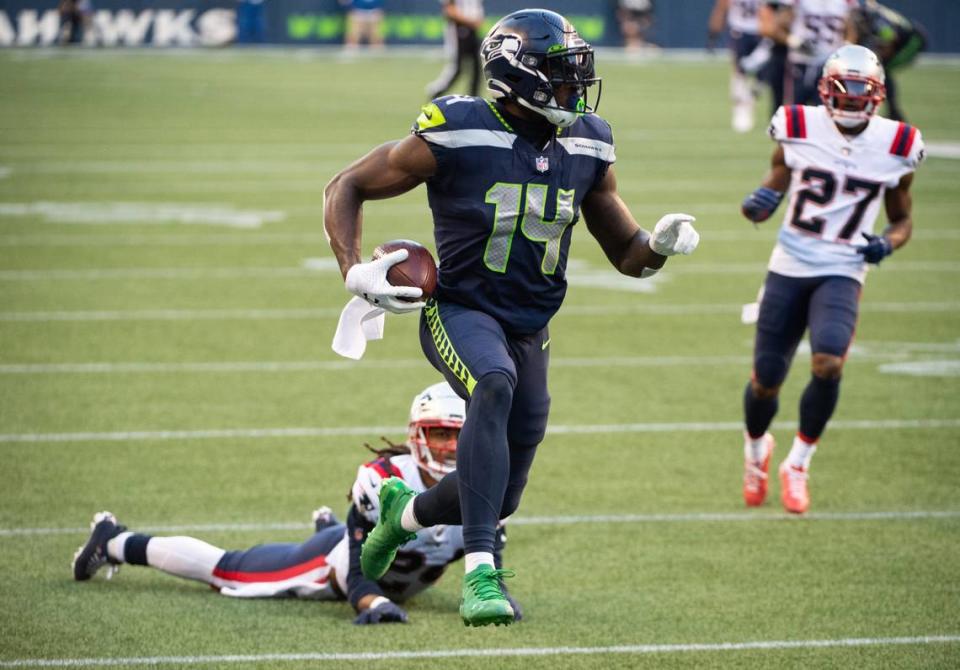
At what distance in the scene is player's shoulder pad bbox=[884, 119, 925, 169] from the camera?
21.1 feet

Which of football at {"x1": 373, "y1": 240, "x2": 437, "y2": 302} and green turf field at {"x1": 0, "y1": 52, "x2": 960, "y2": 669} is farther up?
football at {"x1": 373, "y1": 240, "x2": 437, "y2": 302}

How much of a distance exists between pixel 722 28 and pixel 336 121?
17.2 metres

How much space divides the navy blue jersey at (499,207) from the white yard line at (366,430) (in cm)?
323

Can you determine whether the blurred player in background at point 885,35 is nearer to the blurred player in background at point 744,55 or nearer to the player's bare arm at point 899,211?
the player's bare arm at point 899,211

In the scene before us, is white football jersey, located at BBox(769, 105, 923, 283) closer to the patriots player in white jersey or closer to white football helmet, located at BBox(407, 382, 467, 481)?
the patriots player in white jersey

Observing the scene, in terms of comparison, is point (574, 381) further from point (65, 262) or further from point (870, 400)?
point (65, 262)

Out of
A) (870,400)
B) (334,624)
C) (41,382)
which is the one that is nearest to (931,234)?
(870,400)

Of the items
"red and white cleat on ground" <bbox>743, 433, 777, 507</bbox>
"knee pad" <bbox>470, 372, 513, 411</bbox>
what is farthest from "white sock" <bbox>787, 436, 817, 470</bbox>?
"knee pad" <bbox>470, 372, 513, 411</bbox>

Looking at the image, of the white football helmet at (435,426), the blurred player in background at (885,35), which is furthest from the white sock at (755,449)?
the blurred player in background at (885,35)

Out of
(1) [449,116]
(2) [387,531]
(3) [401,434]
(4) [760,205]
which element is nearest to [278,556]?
(2) [387,531]

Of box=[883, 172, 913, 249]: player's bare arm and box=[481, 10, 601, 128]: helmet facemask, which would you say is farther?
box=[883, 172, 913, 249]: player's bare arm

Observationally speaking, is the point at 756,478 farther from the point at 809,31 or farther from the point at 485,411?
the point at 809,31

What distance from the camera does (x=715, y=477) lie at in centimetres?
709

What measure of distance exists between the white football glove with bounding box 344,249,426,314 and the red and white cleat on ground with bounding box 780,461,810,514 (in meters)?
2.86
